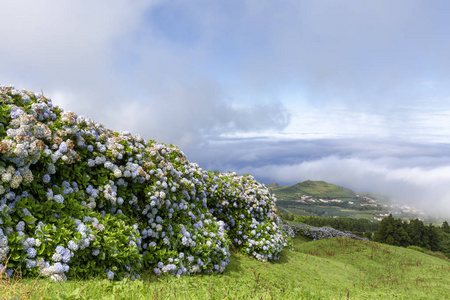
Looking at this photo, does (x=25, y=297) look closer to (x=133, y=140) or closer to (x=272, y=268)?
(x=133, y=140)

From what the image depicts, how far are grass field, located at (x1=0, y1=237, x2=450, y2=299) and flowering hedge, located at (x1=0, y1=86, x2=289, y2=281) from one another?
1.62 ft

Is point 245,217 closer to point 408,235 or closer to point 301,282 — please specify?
point 301,282

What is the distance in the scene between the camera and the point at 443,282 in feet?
52.5

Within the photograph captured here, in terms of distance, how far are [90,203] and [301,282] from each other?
801cm

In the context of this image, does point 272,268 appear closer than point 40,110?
No

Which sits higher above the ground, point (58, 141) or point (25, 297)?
point (58, 141)

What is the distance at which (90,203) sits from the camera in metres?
6.74

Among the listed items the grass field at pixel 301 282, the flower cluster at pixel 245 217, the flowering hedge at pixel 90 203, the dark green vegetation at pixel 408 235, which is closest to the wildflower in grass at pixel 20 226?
the flowering hedge at pixel 90 203

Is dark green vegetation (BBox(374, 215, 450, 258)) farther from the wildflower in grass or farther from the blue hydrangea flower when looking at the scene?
the wildflower in grass

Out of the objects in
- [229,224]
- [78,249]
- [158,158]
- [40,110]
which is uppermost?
[40,110]

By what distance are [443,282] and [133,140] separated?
18.8 metres

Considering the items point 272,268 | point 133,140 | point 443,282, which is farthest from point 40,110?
point 443,282

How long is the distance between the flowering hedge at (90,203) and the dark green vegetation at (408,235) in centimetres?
5364

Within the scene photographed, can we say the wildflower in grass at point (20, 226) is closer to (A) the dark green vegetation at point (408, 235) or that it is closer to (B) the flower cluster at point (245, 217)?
(B) the flower cluster at point (245, 217)
